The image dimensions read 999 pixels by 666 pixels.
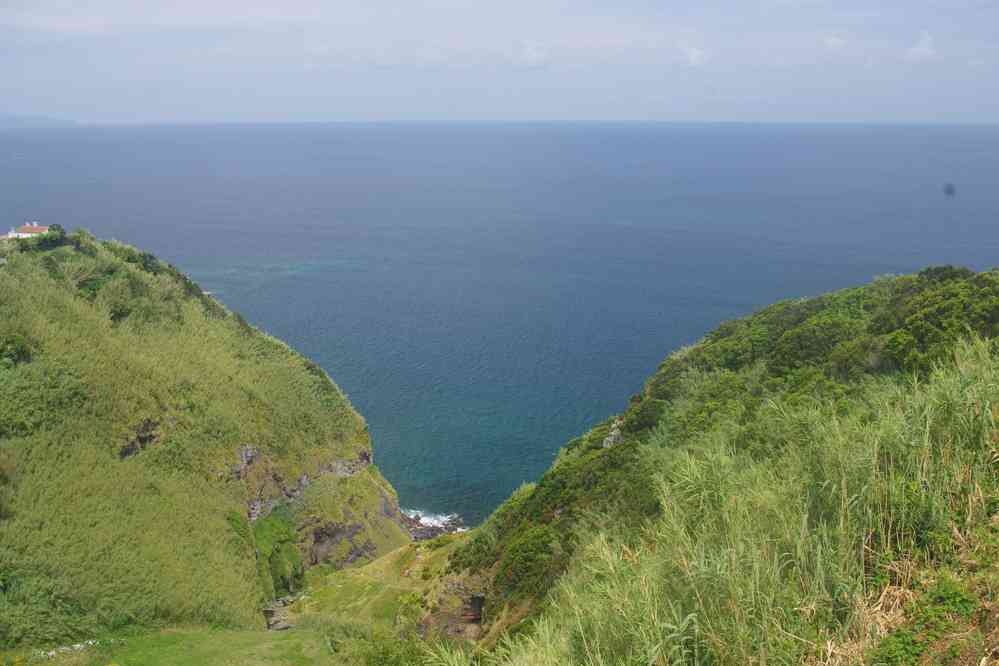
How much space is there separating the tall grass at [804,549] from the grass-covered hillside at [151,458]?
90.6 feet

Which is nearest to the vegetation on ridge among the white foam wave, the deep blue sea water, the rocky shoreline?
the rocky shoreline

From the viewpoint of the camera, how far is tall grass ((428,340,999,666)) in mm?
10227

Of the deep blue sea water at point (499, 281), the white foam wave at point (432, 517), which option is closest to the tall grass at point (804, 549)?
the white foam wave at point (432, 517)

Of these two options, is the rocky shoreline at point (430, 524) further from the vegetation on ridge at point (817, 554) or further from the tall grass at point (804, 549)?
the tall grass at point (804, 549)

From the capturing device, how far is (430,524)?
62969mm

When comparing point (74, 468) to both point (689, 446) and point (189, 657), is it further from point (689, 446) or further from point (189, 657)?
point (689, 446)

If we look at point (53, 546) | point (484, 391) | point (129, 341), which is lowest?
point (484, 391)

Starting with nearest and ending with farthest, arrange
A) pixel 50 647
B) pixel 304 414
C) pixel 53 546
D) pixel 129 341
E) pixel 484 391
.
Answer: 1. pixel 50 647
2. pixel 53 546
3. pixel 129 341
4. pixel 304 414
5. pixel 484 391

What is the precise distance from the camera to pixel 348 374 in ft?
293

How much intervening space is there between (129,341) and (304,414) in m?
15.1

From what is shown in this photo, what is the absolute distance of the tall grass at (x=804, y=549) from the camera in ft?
33.6

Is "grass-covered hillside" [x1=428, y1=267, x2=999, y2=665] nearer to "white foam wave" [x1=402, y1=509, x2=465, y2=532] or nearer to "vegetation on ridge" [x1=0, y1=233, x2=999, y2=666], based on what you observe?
"vegetation on ridge" [x1=0, y1=233, x2=999, y2=666]

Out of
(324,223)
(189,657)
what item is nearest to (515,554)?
(189,657)

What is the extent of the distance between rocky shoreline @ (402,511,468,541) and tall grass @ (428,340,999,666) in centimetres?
4866
